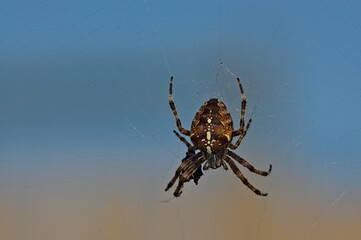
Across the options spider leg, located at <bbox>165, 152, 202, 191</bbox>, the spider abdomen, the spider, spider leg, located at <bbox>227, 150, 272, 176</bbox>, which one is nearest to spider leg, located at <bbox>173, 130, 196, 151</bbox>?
the spider

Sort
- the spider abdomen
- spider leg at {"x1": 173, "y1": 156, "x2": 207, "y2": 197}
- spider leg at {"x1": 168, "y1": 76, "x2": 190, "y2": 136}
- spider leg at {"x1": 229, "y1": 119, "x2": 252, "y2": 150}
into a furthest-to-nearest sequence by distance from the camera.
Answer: spider leg at {"x1": 173, "y1": 156, "x2": 207, "y2": 197} < spider leg at {"x1": 168, "y1": 76, "x2": 190, "y2": 136} < spider leg at {"x1": 229, "y1": 119, "x2": 252, "y2": 150} < the spider abdomen

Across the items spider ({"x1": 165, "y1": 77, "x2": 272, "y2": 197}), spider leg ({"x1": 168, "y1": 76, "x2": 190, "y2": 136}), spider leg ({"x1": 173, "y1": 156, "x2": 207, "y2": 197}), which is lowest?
spider leg ({"x1": 173, "y1": 156, "x2": 207, "y2": 197})

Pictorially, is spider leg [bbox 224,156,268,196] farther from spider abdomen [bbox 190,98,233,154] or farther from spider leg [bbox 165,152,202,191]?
spider abdomen [bbox 190,98,233,154]

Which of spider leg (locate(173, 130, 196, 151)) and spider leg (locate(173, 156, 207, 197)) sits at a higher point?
spider leg (locate(173, 130, 196, 151))

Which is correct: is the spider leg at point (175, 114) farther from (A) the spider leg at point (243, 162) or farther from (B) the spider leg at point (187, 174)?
(A) the spider leg at point (243, 162)

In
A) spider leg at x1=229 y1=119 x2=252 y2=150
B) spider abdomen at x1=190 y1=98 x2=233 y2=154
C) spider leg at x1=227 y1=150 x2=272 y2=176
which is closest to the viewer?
spider abdomen at x1=190 y1=98 x2=233 y2=154

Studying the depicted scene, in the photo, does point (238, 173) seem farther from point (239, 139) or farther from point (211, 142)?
point (211, 142)

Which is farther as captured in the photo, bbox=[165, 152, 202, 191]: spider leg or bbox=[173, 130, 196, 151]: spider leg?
bbox=[165, 152, 202, 191]: spider leg
